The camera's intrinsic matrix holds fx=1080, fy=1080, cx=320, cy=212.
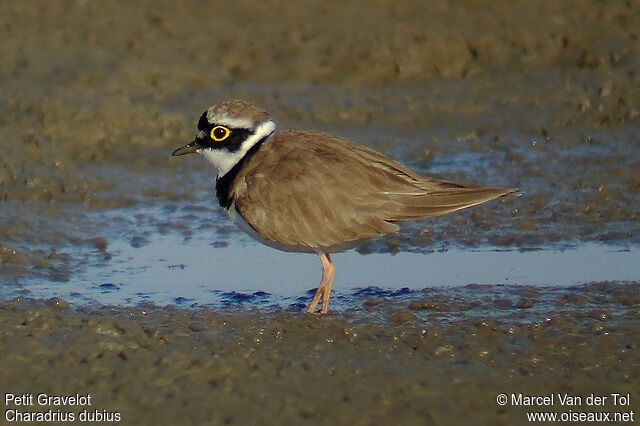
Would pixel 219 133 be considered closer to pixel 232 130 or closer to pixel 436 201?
pixel 232 130

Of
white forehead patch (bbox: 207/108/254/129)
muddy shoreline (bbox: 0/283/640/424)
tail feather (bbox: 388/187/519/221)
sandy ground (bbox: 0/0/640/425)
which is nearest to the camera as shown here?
muddy shoreline (bbox: 0/283/640/424)

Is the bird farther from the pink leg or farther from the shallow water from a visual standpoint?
the shallow water

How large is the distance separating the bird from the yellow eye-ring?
344 millimetres

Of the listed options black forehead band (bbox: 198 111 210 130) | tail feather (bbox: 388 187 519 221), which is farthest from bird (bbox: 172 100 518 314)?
black forehead band (bbox: 198 111 210 130)

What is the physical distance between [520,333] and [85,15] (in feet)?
23.6

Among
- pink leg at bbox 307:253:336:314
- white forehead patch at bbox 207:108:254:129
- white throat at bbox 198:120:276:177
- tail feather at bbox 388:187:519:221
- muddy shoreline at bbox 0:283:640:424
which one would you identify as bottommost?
muddy shoreline at bbox 0:283:640:424

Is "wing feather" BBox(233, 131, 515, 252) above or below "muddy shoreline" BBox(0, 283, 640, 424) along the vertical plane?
above

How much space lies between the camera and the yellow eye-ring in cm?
730

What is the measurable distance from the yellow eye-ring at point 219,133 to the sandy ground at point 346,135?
1237 mm

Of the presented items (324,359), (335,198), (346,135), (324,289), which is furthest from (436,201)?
(346,135)

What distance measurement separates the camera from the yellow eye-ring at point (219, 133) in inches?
287

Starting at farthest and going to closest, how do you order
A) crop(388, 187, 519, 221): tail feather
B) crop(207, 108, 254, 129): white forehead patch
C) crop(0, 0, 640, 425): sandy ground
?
crop(207, 108, 254, 129): white forehead patch → crop(388, 187, 519, 221): tail feather → crop(0, 0, 640, 425): sandy ground

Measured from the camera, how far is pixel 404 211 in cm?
675

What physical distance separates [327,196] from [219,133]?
100 cm
